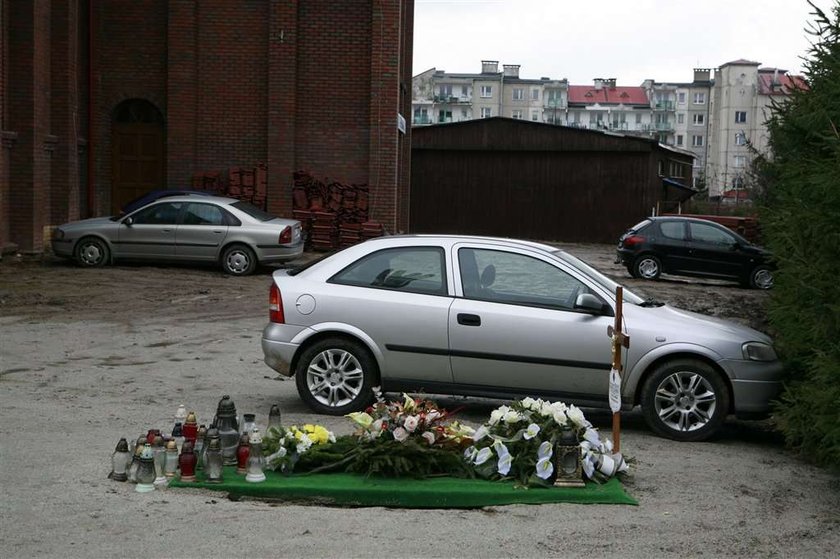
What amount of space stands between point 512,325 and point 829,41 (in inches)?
130

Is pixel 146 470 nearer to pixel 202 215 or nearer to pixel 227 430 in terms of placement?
pixel 227 430

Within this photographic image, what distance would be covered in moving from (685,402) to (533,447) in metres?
2.48

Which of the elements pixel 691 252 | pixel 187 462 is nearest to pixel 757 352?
pixel 187 462

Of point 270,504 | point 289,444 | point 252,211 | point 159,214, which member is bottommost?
point 270,504

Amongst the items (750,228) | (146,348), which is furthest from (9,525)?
(750,228)

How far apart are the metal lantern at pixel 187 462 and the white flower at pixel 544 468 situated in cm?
217

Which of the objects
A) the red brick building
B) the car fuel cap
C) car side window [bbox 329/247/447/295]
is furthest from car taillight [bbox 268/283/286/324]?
the red brick building

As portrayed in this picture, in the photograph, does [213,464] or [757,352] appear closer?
[213,464]

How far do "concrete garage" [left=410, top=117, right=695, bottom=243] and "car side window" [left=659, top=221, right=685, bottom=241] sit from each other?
58.6ft

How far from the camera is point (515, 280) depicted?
32.4 ft

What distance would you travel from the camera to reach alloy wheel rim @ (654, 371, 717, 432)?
30.9 feet

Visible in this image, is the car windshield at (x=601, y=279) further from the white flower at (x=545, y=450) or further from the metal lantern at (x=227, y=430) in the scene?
the metal lantern at (x=227, y=430)

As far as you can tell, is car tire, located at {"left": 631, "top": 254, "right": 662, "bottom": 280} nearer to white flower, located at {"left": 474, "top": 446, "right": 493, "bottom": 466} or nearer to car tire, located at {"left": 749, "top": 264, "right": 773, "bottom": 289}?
car tire, located at {"left": 749, "top": 264, "right": 773, "bottom": 289}

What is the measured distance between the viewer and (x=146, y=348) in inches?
552
